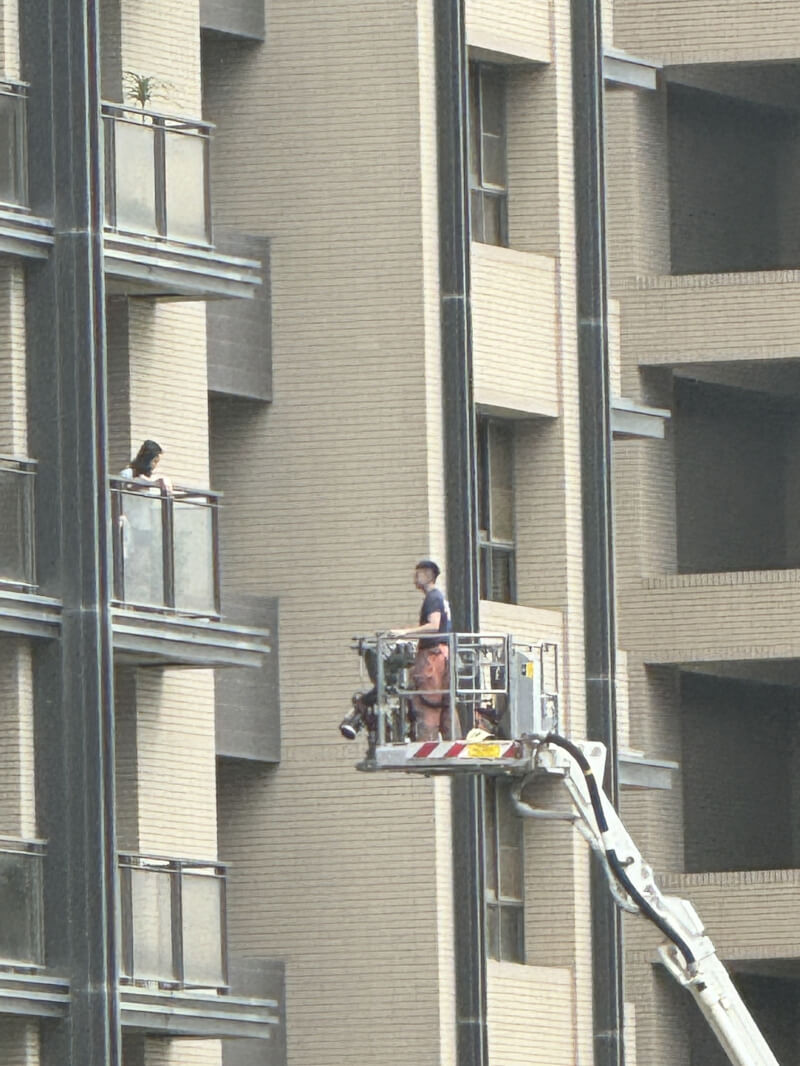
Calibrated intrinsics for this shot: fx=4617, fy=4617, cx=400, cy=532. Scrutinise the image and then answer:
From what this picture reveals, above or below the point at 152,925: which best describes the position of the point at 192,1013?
below

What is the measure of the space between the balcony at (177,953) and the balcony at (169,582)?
247cm

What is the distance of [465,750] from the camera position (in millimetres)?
43969

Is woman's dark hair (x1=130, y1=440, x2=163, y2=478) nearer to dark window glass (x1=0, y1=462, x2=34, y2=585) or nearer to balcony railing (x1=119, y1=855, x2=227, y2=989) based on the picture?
dark window glass (x1=0, y1=462, x2=34, y2=585)

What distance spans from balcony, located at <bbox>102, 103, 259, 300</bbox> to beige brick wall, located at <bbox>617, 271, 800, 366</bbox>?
13529 mm

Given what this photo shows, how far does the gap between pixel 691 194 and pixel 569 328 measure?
890cm

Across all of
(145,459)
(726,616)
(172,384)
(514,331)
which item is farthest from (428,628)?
(726,616)

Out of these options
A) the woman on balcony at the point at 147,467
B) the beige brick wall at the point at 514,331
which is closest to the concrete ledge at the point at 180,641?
the woman on balcony at the point at 147,467

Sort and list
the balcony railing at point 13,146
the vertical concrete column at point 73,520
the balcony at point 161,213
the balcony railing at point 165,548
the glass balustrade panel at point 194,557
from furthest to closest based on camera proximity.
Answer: the glass balustrade panel at point 194,557 → the balcony at point 161,213 → the balcony railing at point 165,548 → the balcony railing at point 13,146 → the vertical concrete column at point 73,520

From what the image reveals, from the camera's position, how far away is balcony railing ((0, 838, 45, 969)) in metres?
51.0

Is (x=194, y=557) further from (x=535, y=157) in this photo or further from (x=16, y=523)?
(x=535, y=157)

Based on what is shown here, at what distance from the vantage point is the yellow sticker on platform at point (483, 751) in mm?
43969

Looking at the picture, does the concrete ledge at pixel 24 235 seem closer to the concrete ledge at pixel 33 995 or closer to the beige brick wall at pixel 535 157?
the concrete ledge at pixel 33 995

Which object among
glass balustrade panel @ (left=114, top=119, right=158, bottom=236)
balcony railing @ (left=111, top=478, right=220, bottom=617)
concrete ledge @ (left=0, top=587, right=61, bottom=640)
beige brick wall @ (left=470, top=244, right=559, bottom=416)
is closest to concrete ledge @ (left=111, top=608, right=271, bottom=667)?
balcony railing @ (left=111, top=478, right=220, bottom=617)

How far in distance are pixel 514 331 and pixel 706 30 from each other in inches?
366
